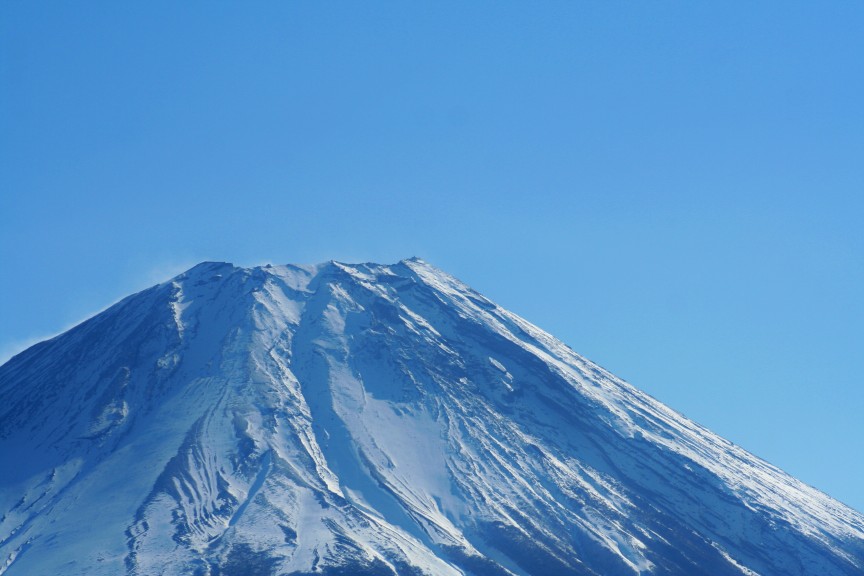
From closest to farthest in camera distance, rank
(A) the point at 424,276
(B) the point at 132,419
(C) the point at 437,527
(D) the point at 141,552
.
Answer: (D) the point at 141,552, (C) the point at 437,527, (B) the point at 132,419, (A) the point at 424,276

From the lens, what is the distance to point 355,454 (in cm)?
12556

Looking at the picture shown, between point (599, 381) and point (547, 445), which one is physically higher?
point (599, 381)

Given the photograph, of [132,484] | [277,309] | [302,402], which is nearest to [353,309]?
[277,309]

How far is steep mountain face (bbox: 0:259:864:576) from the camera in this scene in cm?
10838

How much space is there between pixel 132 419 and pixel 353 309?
3898cm

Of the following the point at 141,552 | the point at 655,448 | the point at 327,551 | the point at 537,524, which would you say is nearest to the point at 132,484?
the point at 141,552

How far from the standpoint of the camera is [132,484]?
117 metres

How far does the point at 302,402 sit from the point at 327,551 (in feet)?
111

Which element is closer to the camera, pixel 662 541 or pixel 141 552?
pixel 141 552

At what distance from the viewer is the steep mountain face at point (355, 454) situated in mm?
108375

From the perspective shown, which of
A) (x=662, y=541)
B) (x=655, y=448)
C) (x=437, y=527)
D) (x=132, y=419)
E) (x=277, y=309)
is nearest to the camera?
(x=437, y=527)

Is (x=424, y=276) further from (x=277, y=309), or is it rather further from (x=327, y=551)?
(x=327, y=551)

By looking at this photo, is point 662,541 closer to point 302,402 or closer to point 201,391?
point 302,402

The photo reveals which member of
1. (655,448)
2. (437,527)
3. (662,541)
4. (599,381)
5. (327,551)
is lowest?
(327,551)
